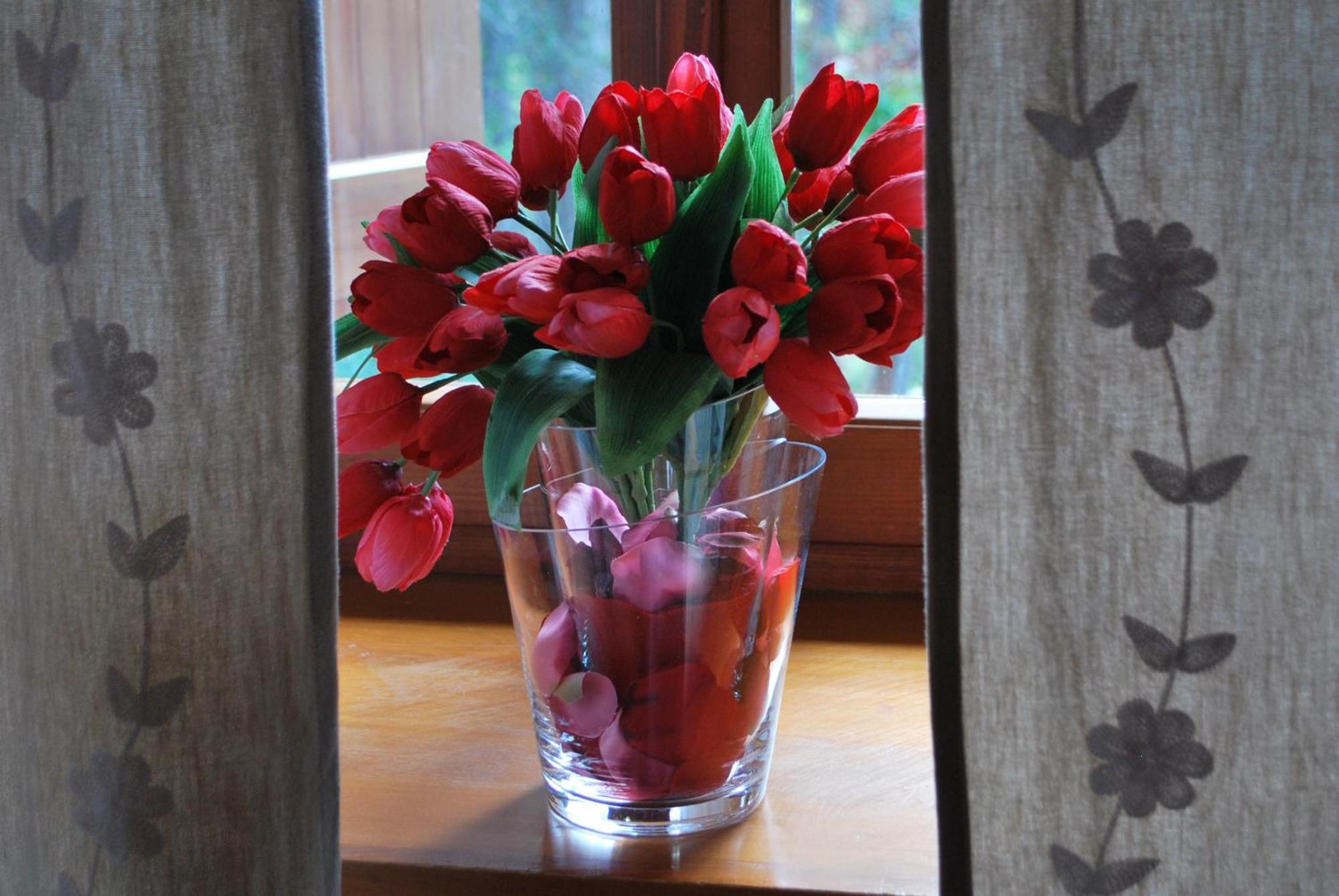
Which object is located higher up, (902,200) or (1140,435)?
(902,200)

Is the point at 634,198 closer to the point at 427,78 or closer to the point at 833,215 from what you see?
the point at 833,215

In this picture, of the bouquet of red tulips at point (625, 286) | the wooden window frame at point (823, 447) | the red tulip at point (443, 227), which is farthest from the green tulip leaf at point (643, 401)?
the wooden window frame at point (823, 447)

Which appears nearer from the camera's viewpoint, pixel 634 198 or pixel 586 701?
pixel 634 198

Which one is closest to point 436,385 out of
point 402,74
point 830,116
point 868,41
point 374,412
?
point 374,412

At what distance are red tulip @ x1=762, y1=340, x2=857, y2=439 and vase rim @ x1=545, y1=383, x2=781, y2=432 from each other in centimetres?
3

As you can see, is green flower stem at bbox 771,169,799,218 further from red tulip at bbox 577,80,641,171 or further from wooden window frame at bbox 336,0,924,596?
wooden window frame at bbox 336,0,924,596

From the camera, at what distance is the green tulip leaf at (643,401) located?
0.59 meters

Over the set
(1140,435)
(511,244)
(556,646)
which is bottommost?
(556,646)

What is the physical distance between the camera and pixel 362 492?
68cm

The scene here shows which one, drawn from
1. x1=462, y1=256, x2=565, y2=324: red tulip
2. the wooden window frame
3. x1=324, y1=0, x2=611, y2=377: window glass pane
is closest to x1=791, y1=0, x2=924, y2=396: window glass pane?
the wooden window frame

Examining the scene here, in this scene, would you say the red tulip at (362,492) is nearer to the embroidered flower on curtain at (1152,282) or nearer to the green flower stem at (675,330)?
the green flower stem at (675,330)

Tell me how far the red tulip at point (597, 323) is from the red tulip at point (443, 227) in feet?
0.32

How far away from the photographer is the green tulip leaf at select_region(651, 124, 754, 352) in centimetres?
62

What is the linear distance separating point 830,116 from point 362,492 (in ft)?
1.05
